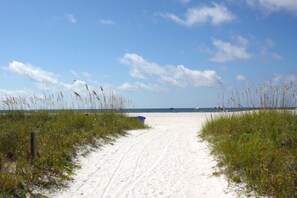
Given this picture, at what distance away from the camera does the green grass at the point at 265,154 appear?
588cm

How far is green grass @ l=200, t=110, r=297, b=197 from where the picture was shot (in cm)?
588

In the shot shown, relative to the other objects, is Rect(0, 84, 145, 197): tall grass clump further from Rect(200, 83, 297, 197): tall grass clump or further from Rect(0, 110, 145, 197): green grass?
Rect(200, 83, 297, 197): tall grass clump

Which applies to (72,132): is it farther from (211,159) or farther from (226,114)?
(226,114)

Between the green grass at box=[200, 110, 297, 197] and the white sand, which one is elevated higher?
the green grass at box=[200, 110, 297, 197]

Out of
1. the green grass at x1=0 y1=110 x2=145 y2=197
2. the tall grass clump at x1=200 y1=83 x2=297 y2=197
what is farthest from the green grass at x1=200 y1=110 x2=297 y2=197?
the green grass at x1=0 y1=110 x2=145 y2=197

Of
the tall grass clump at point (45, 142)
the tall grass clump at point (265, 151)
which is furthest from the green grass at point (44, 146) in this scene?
the tall grass clump at point (265, 151)

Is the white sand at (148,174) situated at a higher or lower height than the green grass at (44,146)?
lower

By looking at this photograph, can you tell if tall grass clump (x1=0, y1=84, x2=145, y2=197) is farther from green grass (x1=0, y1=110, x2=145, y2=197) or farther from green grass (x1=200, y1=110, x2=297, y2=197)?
green grass (x1=200, y1=110, x2=297, y2=197)

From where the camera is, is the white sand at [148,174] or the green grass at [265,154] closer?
the green grass at [265,154]

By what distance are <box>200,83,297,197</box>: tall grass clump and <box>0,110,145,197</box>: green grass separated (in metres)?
3.32

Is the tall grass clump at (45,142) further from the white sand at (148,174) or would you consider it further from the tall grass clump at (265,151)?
the tall grass clump at (265,151)

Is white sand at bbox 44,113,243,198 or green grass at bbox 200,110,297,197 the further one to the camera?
white sand at bbox 44,113,243,198

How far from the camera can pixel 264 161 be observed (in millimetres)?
6742

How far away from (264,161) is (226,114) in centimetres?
654
